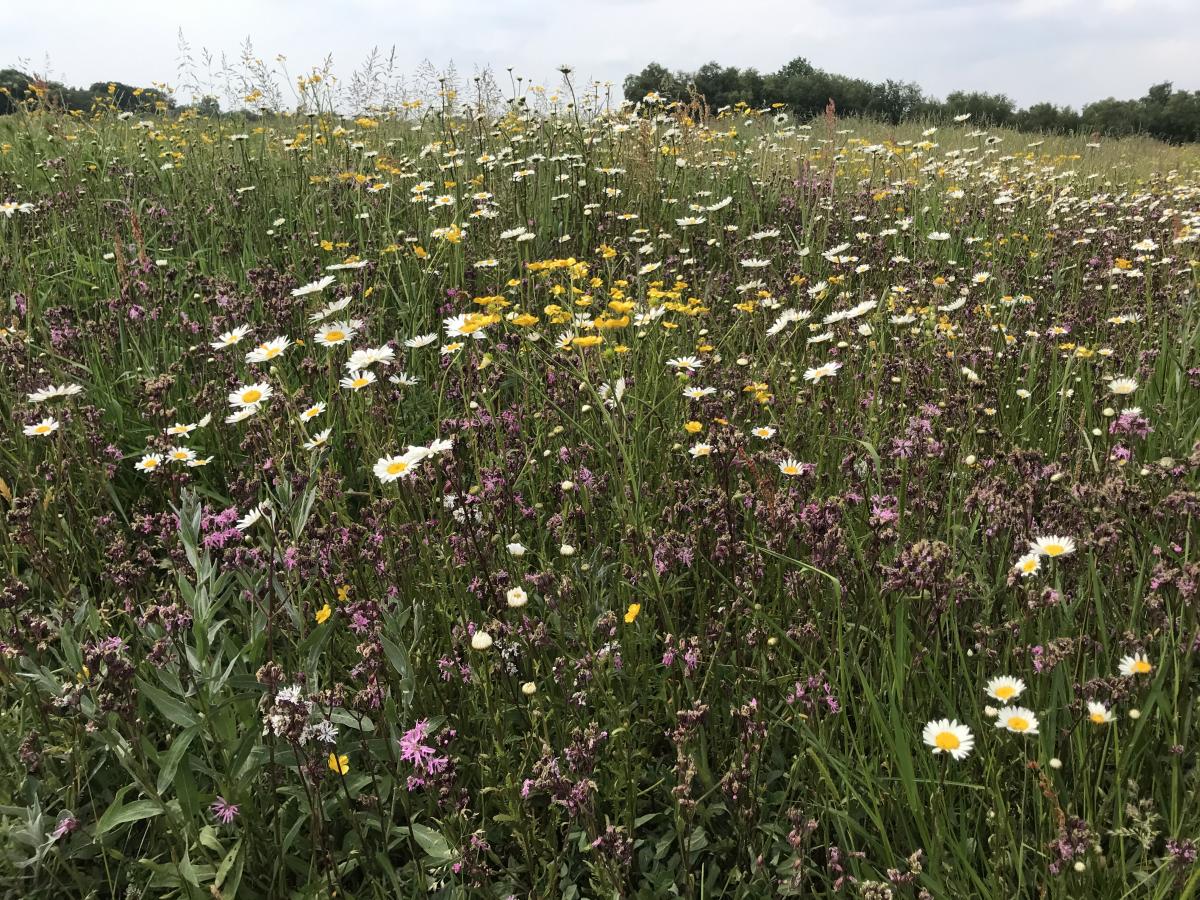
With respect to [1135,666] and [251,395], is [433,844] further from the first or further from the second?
[251,395]

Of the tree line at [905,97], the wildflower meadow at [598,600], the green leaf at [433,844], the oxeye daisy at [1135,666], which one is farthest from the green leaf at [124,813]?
the tree line at [905,97]

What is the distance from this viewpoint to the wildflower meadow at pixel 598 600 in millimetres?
1457

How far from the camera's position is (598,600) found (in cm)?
191

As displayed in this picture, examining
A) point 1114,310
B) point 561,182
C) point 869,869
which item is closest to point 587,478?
point 869,869

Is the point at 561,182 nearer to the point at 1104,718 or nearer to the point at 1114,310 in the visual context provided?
the point at 1114,310

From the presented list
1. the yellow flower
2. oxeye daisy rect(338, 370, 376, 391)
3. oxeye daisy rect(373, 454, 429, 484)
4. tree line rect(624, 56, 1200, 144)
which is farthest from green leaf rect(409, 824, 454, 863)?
tree line rect(624, 56, 1200, 144)

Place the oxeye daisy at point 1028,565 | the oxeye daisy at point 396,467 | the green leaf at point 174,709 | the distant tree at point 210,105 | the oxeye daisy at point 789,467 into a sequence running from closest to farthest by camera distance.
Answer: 1. the green leaf at point 174,709
2. the oxeye daisy at point 1028,565
3. the oxeye daisy at point 396,467
4. the oxeye daisy at point 789,467
5. the distant tree at point 210,105

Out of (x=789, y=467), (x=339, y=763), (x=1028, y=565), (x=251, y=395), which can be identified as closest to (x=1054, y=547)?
(x=1028, y=565)

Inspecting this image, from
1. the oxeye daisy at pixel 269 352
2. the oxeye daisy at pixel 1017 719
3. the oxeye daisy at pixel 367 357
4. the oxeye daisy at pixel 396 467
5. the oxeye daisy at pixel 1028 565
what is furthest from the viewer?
the oxeye daisy at pixel 269 352

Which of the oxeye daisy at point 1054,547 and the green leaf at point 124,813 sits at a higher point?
the oxeye daisy at point 1054,547

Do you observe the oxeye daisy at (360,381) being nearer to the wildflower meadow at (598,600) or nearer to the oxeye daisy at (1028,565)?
the wildflower meadow at (598,600)

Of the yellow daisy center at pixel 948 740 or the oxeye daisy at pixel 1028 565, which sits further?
the oxeye daisy at pixel 1028 565

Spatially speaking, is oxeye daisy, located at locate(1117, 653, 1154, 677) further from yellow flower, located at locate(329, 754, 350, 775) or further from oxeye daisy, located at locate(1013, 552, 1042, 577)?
yellow flower, located at locate(329, 754, 350, 775)

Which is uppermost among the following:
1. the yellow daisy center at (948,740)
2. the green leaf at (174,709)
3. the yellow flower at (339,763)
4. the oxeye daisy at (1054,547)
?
the oxeye daisy at (1054,547)
